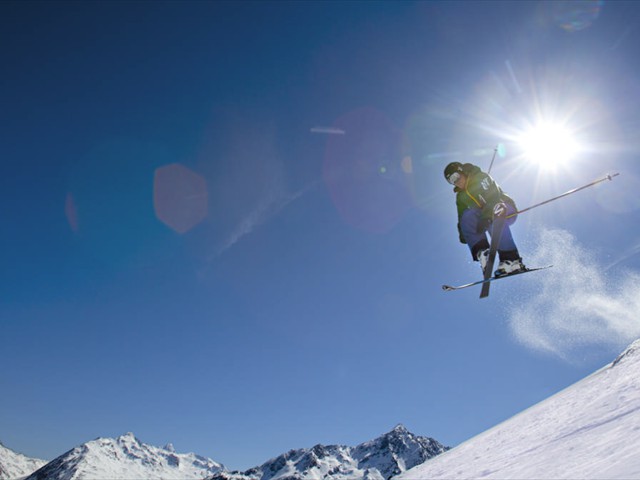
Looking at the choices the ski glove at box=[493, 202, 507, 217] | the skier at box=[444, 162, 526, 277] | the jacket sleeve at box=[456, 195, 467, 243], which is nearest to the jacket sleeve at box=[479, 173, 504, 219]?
the skier at box=[444, 162, 526, 277]

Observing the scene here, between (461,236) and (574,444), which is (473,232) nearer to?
(461,236)

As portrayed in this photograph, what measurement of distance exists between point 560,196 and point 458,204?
3135 millimetres

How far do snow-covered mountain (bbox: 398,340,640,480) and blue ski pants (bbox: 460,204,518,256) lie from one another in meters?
3.47

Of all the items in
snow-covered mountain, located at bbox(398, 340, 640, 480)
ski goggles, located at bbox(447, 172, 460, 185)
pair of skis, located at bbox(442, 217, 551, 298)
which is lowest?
snow-covered mountain, located at bbox(398, 340, 640, 480)

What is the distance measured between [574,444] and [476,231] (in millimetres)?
4808

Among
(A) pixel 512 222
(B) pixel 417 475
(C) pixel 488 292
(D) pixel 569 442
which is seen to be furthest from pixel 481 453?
(A) pixel 512 222

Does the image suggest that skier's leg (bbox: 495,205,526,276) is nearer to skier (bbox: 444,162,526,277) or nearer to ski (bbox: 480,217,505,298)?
A: skier (bbox: 444,162,526,277)

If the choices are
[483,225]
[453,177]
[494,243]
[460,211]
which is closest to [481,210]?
[483,225]

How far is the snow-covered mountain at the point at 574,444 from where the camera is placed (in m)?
4.16

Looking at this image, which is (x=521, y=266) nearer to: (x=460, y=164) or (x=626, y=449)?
(x=460, y=164)

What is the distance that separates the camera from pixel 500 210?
27.2ft

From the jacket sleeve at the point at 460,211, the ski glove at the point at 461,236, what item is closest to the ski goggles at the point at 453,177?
the jacket sleeve at the point at 460,211

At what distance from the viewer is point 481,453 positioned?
8125 millimetres

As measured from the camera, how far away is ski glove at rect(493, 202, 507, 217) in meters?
8.27
